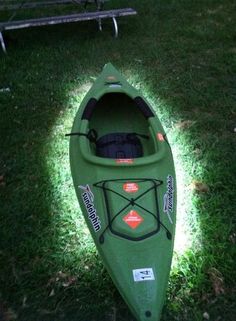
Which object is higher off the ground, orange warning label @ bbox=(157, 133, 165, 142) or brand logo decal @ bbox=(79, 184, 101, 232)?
orange warning label @ bbox=(157, 133, 165, 142)

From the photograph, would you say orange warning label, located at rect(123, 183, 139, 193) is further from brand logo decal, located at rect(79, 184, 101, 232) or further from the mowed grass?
the mowed grass

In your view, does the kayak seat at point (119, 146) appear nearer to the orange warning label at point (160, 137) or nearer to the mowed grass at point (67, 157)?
the orange warning label at point (160, 137)

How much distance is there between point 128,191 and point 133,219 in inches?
11.1

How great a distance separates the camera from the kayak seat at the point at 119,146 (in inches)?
163

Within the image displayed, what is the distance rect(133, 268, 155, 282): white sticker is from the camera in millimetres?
2959

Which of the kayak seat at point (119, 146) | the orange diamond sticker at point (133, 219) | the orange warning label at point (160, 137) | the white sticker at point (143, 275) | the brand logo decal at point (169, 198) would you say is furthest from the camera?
the kayak seat at point (119, 146)

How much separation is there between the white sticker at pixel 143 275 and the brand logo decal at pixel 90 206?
1.61ft

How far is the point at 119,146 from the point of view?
13.7ft

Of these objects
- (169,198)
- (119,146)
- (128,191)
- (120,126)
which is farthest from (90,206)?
(120,126)

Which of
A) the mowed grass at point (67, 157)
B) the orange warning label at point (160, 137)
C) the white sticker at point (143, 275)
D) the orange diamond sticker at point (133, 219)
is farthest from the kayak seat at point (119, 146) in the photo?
the white sticker at point (143, 275)

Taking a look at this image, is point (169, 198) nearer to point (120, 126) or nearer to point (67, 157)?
point (120, 126)

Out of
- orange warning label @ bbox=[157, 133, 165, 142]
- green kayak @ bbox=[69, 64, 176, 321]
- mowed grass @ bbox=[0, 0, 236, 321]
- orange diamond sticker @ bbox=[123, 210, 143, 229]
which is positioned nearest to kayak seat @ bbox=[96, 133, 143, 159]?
green kayak @ bbox=[69, 64, 176, 321]

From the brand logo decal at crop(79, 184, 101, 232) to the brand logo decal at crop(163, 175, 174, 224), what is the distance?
0.56m

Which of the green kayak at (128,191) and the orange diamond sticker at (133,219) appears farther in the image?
the orange diamond sticker at (133,219)
